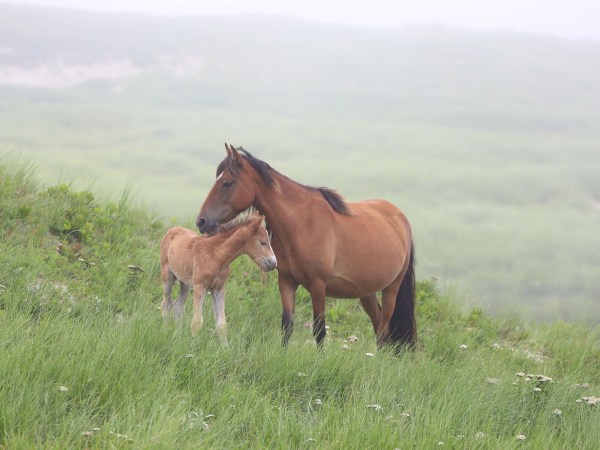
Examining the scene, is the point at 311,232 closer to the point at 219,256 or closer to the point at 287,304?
the point at 287,304

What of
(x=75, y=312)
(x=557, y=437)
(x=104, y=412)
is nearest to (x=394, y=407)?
(x=557, y=437)

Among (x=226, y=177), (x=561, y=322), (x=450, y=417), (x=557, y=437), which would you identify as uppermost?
(x=226, y=177)

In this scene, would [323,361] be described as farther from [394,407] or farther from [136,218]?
[136,218]

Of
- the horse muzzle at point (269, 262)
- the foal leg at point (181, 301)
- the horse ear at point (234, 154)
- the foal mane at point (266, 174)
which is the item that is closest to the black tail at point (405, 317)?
the foal mane at point (266, 174)

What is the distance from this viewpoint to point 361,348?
8039mm

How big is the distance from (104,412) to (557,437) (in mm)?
3696

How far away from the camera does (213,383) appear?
589 centimetres

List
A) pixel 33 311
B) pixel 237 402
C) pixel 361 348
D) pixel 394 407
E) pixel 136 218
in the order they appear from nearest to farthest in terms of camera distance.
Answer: pixel 237 402 → pixel 394 407 → pixel 33 311 → pixel 361 348 → pixel 136 218

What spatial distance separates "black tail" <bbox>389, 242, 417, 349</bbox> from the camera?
923cm

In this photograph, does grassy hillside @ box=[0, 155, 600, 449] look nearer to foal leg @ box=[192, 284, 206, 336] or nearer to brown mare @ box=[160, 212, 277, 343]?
foal leg @ box=[192, 284, 206, 336]

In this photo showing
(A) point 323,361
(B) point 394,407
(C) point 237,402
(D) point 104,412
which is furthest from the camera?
(A) point 323,361

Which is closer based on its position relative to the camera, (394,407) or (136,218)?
(394,407)

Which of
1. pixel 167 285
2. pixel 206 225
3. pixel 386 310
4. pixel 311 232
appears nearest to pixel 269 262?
pixel 206 225

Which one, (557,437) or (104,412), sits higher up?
(104,412)
